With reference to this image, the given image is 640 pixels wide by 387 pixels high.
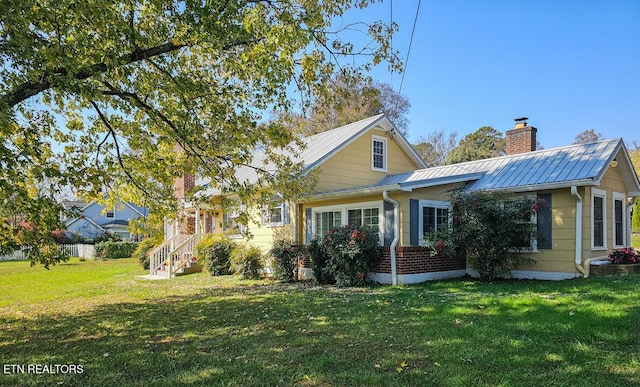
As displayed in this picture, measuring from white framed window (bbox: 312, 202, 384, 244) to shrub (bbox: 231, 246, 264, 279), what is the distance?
2043 mm

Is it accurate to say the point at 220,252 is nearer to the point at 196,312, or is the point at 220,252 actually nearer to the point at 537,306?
the point at 196,312

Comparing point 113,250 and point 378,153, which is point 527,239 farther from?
point 113,250

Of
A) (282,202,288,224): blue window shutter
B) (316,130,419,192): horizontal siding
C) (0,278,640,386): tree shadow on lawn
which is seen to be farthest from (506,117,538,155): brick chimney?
(0,278,640,386): tree shadow on lawn

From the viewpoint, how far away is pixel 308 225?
13711mm

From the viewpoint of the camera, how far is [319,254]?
11812 millimetres

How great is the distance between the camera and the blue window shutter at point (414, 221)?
11.3 meters

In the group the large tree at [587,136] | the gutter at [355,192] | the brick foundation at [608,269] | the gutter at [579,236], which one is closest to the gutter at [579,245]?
the gutter at [579,236]

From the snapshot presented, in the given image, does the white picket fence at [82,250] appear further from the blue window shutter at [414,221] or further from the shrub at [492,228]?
the shrub at [492,228]

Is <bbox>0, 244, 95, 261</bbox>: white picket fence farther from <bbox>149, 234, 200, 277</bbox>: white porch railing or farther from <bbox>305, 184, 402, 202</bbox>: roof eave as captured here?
<bbox>305, 184, 402, 202</bbox>: roof eave

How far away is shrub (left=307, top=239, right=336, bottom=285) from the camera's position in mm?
11680

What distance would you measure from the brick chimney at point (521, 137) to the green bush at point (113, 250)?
1063 inches

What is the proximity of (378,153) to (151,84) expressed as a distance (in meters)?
9.94

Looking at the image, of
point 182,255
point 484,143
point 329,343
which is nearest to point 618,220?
point 329,343

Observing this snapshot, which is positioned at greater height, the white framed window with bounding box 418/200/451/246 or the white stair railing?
the white framed window with bounding box 418/200/451/246
